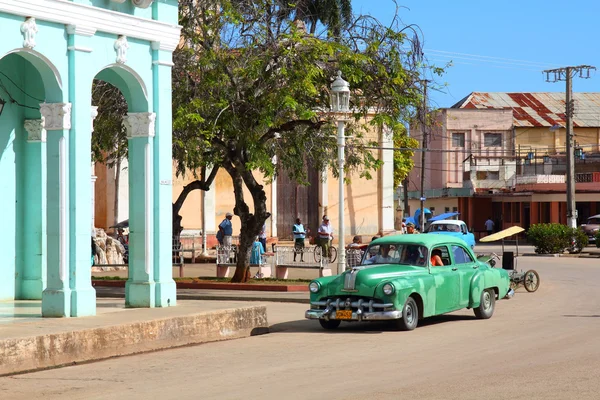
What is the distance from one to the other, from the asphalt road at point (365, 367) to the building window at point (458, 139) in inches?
2211

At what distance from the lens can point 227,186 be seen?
42781 mm

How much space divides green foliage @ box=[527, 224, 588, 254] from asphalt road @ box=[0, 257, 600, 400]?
2646 cm

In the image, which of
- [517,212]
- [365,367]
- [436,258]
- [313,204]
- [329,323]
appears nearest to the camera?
[365,367]

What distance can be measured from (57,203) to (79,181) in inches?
17.3

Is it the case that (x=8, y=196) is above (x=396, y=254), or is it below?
above

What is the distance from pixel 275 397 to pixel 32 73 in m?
9.66

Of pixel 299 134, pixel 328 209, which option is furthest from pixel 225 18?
pixel 328 209

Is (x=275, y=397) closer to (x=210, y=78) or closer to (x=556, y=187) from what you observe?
(x=210, y=78)

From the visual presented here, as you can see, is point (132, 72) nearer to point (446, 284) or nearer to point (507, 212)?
point (446, 284)

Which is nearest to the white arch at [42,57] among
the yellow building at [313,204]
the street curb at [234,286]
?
the street curb at [234,286]

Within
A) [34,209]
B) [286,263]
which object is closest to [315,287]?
[34,209]

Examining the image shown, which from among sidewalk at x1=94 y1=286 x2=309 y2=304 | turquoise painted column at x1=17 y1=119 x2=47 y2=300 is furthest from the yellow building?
turquoise painted column at x1=17 y1=119 x2=47 y2=300

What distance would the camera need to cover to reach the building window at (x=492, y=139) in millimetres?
73812

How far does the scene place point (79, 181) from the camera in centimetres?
1477
